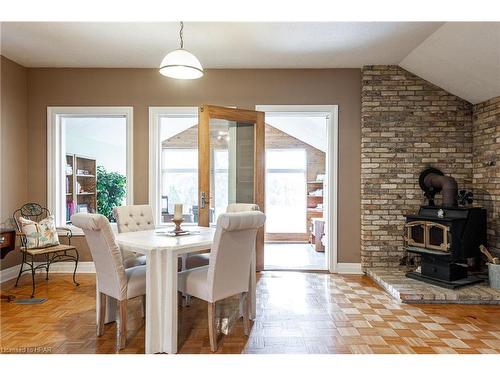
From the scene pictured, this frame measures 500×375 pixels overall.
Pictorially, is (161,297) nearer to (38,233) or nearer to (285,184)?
(38,233)

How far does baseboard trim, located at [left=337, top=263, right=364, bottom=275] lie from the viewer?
4.29m

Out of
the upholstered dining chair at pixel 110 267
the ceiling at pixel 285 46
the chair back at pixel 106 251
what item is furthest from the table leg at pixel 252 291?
the ceiling at pixel 285 46

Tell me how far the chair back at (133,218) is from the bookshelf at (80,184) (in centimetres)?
175

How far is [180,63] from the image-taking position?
101 inches

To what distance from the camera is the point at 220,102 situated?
14.2ft

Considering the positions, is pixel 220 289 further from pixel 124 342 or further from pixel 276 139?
pixel 276 139

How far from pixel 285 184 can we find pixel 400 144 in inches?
138

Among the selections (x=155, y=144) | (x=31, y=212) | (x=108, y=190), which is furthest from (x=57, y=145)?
(x=155, y=144)

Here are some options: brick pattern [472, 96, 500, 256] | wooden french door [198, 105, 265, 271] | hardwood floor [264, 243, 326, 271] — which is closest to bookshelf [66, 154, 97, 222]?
wooden french door [198, 105, 265, 271]

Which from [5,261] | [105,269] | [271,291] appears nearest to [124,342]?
[105,269]

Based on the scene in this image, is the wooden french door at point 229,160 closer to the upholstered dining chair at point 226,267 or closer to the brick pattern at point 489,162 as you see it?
the upholstered dining chair at point 226,267

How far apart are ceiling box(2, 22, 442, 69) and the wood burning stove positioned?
1744 millimetres

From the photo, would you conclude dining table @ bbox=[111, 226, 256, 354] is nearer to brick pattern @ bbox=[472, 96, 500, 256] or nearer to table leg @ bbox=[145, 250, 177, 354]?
table leg @ bbox=[145, 250, 177, 354]
